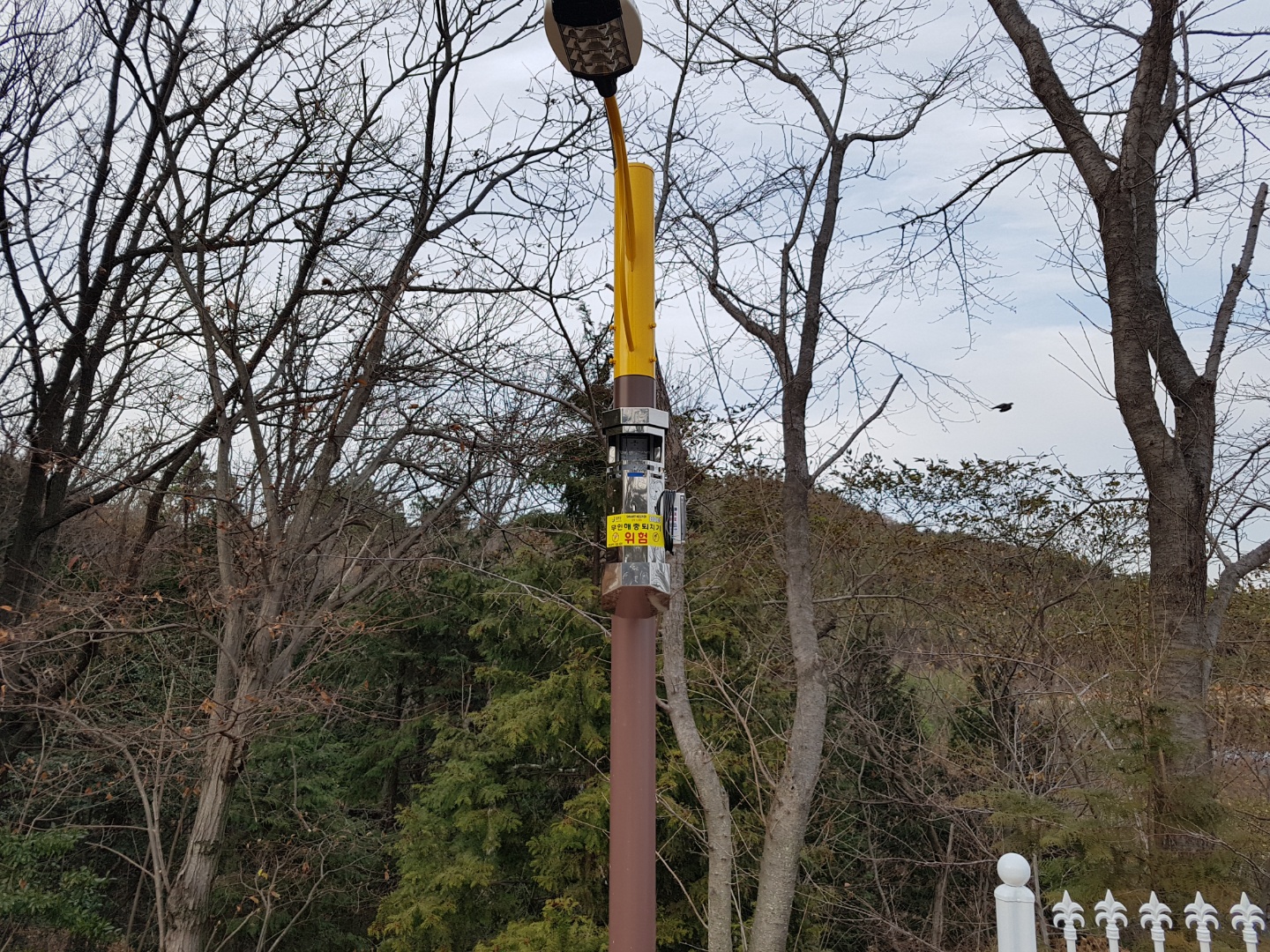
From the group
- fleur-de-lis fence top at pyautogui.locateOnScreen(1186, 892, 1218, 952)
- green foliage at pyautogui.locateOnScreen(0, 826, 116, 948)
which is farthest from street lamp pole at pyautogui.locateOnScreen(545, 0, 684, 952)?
green foliage at pyautogui.locateOnScreen(0, 826, 116, 948)

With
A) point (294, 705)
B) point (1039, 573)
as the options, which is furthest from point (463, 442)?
point (1039, 573)

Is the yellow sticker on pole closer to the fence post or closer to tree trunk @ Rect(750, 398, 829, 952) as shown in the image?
the fence post

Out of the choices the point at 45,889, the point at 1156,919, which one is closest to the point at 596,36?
the point at 1156,919

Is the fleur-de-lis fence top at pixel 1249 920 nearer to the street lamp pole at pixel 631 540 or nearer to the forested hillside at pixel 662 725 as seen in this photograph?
the street lamp pole at pixel 631 540

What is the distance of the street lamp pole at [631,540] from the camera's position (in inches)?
106

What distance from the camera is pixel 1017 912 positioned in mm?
2627

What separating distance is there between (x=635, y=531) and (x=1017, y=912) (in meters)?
1.62

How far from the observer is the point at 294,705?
23.4 feet

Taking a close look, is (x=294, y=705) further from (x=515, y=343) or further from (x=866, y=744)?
(x=866, y=744)

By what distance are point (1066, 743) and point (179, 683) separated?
1068cm

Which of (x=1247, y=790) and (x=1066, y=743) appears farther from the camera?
(x=1066, y=743)

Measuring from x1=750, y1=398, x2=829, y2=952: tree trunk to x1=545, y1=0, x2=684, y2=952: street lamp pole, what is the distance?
13.5ft

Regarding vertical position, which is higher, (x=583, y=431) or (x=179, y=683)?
(x=583, y=431)

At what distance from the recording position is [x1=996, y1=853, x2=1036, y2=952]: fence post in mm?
2596
